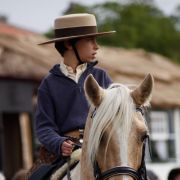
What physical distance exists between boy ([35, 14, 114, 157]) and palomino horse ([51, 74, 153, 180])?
0.81 meters

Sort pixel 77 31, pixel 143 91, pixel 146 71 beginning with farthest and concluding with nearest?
pixel 146 71
pixel 77 31
pixel 143 91

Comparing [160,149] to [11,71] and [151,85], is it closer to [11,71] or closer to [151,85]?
[11,71]

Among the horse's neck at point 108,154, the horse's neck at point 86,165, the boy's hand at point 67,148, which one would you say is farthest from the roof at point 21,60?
the horse's neck at point 108,154

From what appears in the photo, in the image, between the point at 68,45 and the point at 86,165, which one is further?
the point at 68,45

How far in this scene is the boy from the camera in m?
6.75

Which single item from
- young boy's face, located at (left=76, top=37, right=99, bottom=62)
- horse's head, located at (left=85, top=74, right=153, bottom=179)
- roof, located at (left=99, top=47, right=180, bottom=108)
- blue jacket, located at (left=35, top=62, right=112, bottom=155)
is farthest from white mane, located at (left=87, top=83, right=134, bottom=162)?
roof, located at (left=99, top=47, right=180, bottom=108)

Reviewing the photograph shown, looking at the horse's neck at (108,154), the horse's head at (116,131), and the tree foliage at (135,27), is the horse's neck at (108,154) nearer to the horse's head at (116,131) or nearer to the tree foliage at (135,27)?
the horse's head at (116,131)

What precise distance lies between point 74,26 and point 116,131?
1.60m

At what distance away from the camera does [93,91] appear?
5797 millimetres

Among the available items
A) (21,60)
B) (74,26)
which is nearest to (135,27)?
(21,60)

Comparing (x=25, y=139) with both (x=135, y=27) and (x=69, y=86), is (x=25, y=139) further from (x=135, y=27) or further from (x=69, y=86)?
(x=135, y=27)

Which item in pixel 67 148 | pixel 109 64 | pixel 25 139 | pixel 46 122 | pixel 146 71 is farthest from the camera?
pixel 146 71

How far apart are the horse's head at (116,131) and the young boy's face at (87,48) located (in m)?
1.07

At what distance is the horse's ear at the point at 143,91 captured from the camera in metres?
5.81
